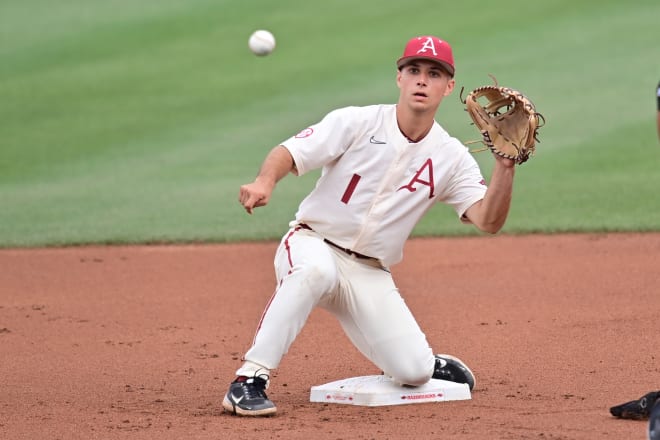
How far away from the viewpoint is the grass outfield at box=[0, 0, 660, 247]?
37.7 ft

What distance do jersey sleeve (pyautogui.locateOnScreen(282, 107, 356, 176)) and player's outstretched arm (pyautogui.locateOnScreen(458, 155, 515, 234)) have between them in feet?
2.31

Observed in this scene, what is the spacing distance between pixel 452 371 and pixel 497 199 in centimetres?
95

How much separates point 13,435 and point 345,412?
149 centimetres

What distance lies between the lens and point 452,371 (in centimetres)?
569

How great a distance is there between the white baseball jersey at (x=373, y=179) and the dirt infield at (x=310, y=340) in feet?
2.79

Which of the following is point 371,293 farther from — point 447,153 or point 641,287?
point 641,287

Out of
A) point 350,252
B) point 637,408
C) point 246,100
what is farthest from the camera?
point 246,100

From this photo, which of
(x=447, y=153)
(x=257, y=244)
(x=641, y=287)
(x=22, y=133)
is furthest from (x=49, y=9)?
(x=447, y=153)

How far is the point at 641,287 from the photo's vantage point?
814 centimetres

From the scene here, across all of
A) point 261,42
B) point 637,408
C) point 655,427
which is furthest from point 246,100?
point 655,427

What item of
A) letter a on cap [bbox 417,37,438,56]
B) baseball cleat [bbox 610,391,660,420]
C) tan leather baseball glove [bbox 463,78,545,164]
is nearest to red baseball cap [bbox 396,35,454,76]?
letter a on cap [bbox 417,37,438,56]

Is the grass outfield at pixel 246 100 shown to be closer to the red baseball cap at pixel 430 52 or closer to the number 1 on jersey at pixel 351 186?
the number 1 on jersey at pixel 351 186

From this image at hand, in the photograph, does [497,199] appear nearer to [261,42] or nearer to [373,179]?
[373,179]

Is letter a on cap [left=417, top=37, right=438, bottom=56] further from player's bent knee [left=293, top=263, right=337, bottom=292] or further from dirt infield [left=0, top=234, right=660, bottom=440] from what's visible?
dirt infield [left=0, top=234, right=660, bottom=440]
